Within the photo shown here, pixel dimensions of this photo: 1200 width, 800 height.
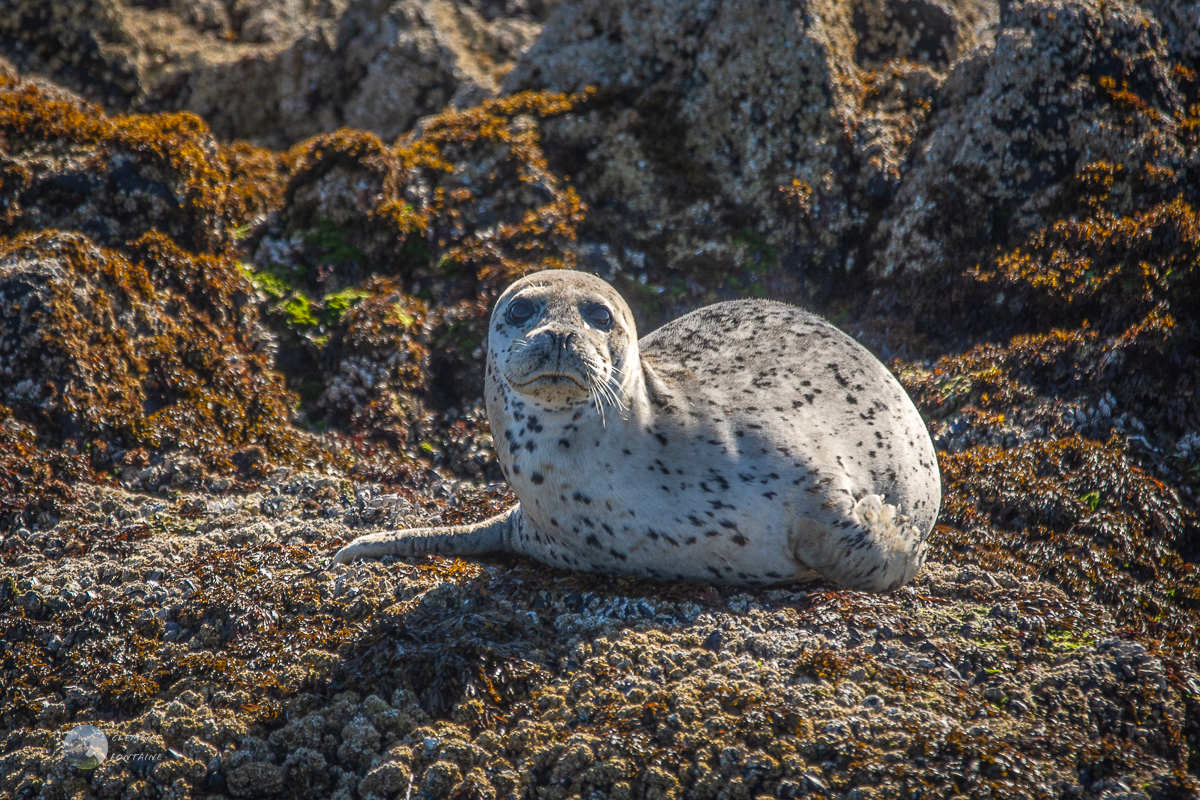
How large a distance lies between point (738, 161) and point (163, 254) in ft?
12.9

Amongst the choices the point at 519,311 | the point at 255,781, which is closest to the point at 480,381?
the point at 519,311

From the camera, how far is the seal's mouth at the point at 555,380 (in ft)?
11.6

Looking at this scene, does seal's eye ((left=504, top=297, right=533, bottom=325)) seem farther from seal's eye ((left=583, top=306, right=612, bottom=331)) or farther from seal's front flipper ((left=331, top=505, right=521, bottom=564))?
seal's front flipper ((left=331, top=505, right=521, bottom=564))

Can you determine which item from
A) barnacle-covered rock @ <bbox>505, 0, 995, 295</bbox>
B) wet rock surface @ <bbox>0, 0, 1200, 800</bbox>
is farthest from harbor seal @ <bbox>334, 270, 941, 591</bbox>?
barnacle-covered rock @ <bbox>505, 0, 995, 295</bbox>

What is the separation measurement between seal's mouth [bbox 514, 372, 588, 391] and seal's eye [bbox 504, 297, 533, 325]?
433 millimetres

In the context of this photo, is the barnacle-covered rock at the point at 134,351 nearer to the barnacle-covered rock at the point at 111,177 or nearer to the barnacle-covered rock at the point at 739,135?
the barnacle-covered rock at the point at 111,177

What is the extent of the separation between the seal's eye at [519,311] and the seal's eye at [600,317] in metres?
0.25

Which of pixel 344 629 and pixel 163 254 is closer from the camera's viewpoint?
pixel 344 629

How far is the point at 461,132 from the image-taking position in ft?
22.2

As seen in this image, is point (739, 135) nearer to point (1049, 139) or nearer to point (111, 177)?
point (1049, 139)

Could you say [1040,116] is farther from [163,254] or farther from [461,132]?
[163,254]

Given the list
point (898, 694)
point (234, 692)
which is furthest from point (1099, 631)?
point (234, 692)

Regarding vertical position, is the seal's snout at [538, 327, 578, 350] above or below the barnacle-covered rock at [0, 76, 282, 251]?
below

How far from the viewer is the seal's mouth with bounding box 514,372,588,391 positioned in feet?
11.6
